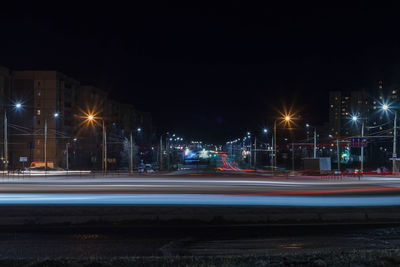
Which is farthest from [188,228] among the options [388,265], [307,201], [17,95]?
[17,95]

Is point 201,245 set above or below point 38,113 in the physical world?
below

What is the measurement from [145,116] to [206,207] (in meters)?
164

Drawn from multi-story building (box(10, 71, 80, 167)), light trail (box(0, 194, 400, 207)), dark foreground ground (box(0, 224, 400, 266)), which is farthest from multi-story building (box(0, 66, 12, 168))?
dark foreground ground (box(0, 224, 400, 266))

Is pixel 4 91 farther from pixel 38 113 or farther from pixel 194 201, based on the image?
pixel 194 201

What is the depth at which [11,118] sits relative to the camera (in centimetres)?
8012

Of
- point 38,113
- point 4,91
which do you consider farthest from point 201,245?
point 38,113

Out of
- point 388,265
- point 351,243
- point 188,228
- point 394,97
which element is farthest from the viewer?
point 394,97

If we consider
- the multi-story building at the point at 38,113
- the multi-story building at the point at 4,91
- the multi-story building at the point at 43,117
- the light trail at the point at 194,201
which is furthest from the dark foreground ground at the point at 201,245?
the multi-story building at the point at 38,113

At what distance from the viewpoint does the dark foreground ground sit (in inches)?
307

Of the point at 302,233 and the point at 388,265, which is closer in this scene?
the point at 388,265

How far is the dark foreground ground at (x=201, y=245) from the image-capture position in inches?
307

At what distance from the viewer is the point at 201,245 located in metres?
10.0

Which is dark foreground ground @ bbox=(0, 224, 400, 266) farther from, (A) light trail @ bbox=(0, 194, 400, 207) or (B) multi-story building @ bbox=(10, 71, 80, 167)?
(B) multi-story building @ bbox=(10, 71, 80, 167)

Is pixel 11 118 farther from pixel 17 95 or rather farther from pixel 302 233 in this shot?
pixel 302 233
